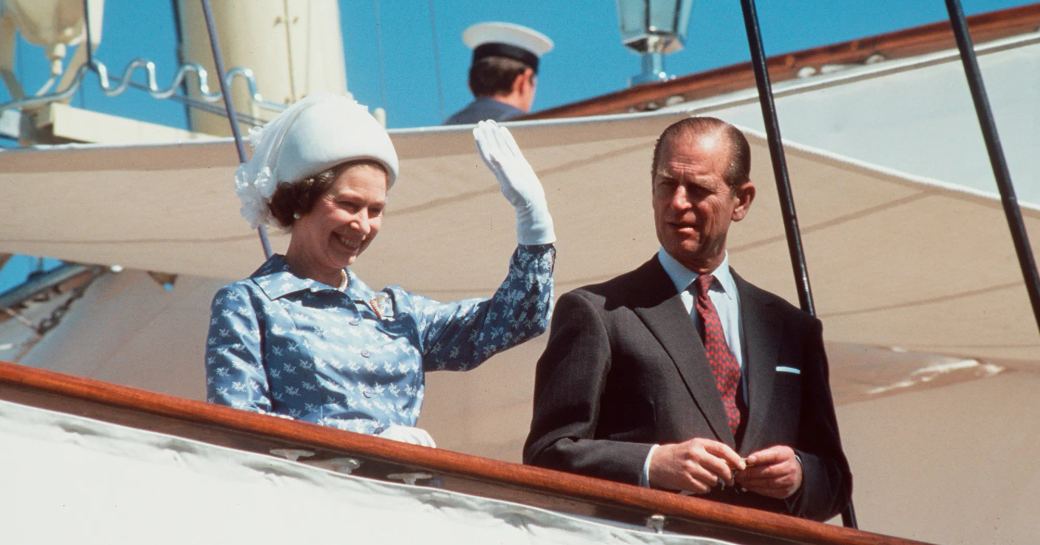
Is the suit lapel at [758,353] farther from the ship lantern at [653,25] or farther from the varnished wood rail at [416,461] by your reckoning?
the ship lantern at [653,25]

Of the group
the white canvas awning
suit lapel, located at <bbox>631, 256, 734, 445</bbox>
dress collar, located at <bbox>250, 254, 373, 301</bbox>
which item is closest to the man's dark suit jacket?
suit lapel, located at <bbox>631, 256, 734, 445</bbox>

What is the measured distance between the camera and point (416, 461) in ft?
6.56

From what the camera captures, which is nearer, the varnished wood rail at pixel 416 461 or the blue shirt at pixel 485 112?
the varnished wood rail at pixel 416 461

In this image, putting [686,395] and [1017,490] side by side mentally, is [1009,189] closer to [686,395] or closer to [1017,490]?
[686,395]

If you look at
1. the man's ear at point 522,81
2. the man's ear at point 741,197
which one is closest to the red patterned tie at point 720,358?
the man's ear at point 741,197

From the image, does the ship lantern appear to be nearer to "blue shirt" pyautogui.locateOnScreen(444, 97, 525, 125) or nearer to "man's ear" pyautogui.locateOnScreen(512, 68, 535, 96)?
"man's ear" pyautogui.locateOnScreen(512, 68, 535, 96)

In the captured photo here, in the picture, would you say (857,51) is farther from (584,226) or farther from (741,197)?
(741,197)

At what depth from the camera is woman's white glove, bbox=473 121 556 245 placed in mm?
2328

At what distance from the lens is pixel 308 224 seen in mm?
2314

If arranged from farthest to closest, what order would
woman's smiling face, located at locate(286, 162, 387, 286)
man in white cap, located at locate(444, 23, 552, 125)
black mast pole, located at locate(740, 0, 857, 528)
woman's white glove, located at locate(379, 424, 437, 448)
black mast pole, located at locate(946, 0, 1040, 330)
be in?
man in white cap, located at locate(444, 23, 552, 125)
black mast pole, located at locate(740, 0, 857, 528)
black mast pole, located at locate(946, 0, 1040, 330)
woman's smiling face, located at locate(286, 162, 387, 286)
woman's white glove, located at locate(379, 424, 437, 448)

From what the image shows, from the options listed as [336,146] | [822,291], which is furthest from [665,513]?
[822,291]

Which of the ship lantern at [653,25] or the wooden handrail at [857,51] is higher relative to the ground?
the ship lantern at [653,25]

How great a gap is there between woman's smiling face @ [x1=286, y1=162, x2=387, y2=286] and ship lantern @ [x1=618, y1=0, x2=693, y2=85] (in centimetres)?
350

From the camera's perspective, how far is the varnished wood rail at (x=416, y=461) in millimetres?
1911
